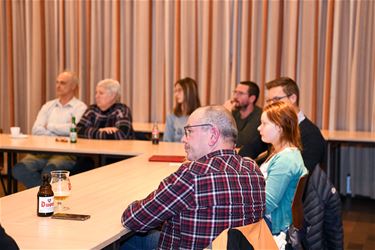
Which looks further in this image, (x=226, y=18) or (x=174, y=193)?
(x=226, y=18)

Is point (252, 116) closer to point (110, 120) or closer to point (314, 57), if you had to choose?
point (110, 120)

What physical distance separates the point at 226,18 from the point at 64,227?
5520 millimetres

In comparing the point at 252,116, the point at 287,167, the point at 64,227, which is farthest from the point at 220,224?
the point at 252,116

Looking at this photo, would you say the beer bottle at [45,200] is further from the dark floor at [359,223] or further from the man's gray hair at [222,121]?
the dark floor at [359,223]

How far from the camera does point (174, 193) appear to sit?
8.10 ft

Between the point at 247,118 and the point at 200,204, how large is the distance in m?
3.45

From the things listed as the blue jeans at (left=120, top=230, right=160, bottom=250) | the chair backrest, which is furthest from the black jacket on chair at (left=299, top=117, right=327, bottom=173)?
the blue jeans at (left=120, top=230, right=160, bottom=250)

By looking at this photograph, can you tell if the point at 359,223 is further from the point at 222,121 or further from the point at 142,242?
the point at 222,121

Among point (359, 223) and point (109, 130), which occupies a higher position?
point (109, 130)

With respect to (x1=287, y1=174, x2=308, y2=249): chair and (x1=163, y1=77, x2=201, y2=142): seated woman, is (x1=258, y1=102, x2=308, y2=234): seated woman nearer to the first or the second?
(x1=287, y1=174, x2=308, y2=249): chair

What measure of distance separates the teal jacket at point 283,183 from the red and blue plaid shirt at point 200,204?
0.67 metres

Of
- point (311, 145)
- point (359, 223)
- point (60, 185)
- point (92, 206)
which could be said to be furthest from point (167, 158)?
point (359, 223)

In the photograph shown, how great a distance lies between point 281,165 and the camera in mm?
3312

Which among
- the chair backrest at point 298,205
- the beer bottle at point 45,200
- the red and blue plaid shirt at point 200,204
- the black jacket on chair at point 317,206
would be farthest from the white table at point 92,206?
the black jacket on chair at point 317,206
